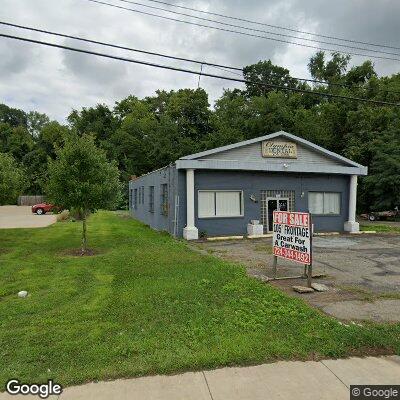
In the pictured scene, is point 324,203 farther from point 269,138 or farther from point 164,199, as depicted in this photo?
point 164,199

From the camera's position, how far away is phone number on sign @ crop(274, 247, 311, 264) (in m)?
8.50

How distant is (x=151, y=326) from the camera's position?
5.73 m

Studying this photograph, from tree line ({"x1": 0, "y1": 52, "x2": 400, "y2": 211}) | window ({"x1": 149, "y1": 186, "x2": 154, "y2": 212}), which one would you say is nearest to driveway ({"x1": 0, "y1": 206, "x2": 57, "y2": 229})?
tree line ({"x1": 0, "y1": 52, "x2": 400, "y2": 211})

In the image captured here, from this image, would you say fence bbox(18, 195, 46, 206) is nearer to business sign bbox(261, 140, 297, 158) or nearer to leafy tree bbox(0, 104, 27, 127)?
leafy tree bbox(0, 104, 27, 127)

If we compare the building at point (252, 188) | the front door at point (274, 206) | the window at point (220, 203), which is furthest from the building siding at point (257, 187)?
the front door at point (274, 206)

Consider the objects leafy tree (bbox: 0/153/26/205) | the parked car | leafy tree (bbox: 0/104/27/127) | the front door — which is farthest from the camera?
leafy tree (bbox: 0/104/27/127)

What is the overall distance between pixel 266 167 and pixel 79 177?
32.6ft

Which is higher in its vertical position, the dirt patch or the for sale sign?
the for sale sign

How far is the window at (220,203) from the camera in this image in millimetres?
18422

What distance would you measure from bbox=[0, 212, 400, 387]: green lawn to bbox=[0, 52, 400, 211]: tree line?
7.07 metres

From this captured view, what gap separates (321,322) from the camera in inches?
234

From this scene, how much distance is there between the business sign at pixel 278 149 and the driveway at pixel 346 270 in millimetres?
4750

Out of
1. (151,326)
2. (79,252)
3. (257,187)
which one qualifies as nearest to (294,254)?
(151,326)

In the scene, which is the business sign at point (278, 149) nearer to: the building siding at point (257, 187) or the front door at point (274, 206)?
the building siding at point (257, 187)
